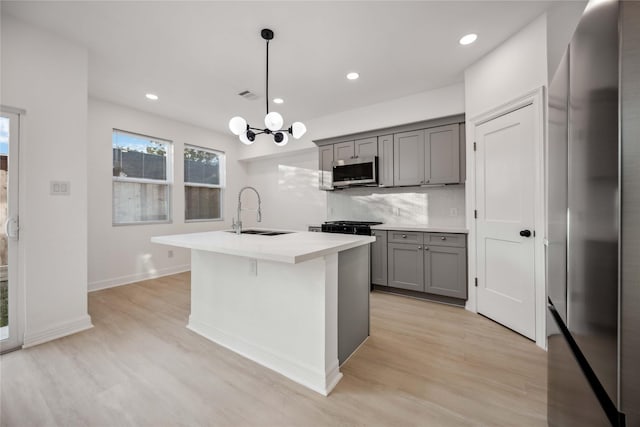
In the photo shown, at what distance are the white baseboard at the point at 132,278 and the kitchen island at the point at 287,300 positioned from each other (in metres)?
2.36

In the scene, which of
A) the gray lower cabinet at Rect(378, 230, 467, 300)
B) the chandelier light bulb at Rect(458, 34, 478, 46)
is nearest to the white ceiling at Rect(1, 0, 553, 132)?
the chandelier light bulb at Rect(458, 34, 478, 46)

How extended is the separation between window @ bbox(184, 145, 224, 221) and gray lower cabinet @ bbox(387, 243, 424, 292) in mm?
3770

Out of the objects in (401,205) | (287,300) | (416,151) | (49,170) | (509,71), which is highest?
(509,71)

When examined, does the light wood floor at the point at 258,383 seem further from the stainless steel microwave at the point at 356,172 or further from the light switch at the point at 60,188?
the stainless steel microwave at the point at 356,172

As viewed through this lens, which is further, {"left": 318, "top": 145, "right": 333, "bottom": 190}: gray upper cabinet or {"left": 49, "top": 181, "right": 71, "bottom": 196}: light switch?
{"left": 318, "top": 145, "right": 333, "bottom": 190}: gray upper cabinet

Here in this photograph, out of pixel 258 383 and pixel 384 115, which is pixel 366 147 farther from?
pixel 258 383

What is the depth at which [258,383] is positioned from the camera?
175cm

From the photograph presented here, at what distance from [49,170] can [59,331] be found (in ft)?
4.87

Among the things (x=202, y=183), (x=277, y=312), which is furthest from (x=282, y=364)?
(x=202, y=183)

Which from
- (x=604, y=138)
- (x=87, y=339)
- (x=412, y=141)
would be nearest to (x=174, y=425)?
(x=87, y=339)

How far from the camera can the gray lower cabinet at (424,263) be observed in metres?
3.11

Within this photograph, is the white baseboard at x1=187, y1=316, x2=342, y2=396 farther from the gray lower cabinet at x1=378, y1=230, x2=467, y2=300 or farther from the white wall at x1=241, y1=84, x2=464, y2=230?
the white wall at x1=241, y1=84, x2=464, y2=230

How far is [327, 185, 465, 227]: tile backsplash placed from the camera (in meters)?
3.68

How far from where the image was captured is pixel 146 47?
2621 mm
